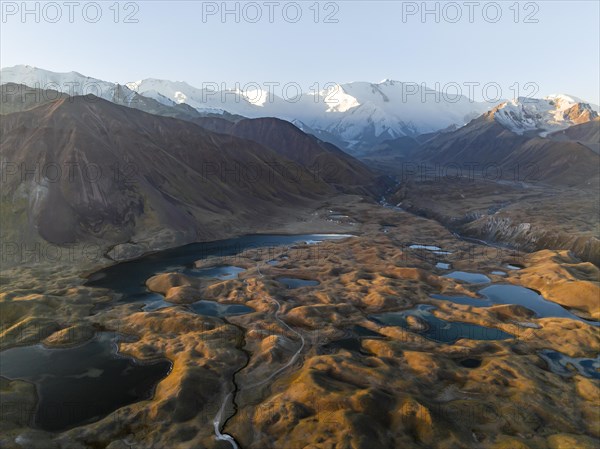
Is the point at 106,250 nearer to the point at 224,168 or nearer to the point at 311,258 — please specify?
the point at 311,258

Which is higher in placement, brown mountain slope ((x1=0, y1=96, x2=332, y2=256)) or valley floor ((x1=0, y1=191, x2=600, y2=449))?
brown mountain slope ((x1=0, y1=96, x2=332, y2=256))

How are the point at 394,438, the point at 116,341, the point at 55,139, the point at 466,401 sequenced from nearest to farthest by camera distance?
the point at 394,438 < the point at 466,401 < the point at 116,341 < the point at 55,139

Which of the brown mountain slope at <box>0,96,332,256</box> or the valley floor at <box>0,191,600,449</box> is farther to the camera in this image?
the brown mountain slope at <box>0,96,332,256</box>

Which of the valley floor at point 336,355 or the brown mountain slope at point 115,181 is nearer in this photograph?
the valley floor at point 336,355

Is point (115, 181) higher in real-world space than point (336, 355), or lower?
higher

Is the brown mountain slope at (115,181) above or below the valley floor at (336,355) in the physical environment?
above

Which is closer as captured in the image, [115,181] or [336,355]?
[336,355]

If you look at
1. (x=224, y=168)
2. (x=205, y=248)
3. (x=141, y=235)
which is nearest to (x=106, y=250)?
(x=141, y=235)

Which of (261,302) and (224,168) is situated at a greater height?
(224,168)
